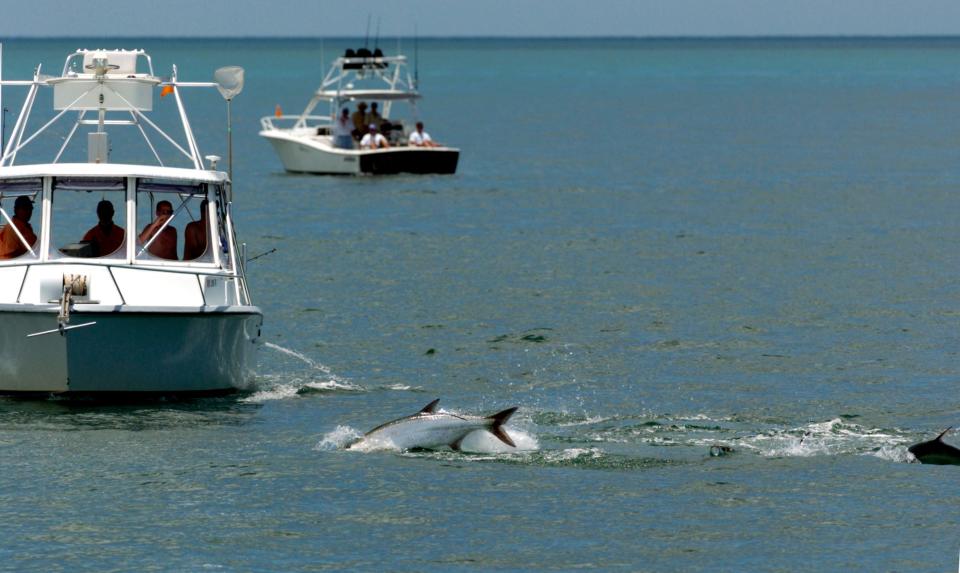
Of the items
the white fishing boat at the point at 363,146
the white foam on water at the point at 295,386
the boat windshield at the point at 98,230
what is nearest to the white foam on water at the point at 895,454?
the white foam on water at the point at 295,386

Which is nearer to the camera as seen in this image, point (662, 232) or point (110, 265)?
point (110, 265)

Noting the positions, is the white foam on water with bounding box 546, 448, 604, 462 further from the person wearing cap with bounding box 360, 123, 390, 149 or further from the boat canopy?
the person wearing cap with bounding box 360, 123, 390, 149

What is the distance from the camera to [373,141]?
52.5 m

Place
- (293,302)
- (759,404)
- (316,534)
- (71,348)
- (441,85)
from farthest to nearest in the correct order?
(441,85) < (293,302) < (759,404) < (71,348) < (316,534)

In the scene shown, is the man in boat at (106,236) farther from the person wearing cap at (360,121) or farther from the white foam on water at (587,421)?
the person wearing cap at (360,121)

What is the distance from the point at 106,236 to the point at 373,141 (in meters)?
32.7

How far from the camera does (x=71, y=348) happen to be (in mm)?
18750

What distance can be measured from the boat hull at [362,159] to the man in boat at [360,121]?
0.81 metres

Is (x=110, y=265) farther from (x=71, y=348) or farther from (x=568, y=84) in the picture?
(x=568, y=84)

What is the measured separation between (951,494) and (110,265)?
898 cm

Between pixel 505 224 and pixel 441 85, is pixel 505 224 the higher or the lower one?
the lower one

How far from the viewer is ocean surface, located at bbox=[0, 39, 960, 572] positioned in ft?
48.4

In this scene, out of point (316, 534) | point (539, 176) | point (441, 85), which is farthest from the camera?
point (441, 85)

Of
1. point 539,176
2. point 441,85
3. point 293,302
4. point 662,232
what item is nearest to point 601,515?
point 293,302
